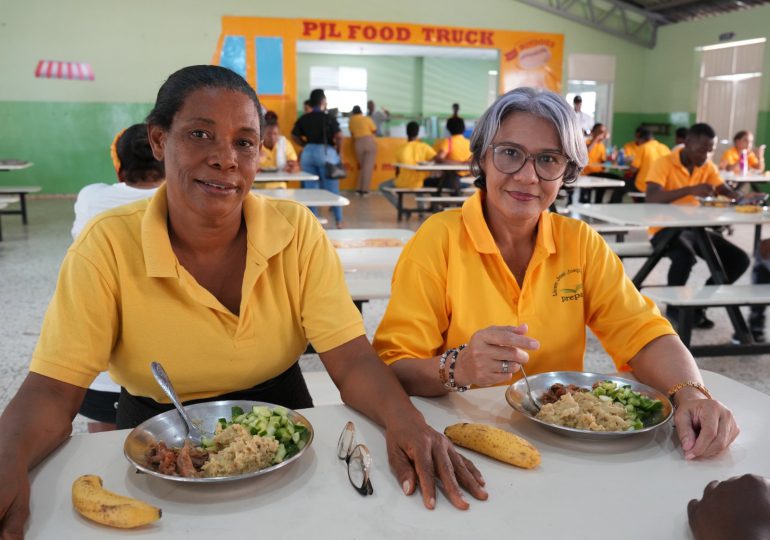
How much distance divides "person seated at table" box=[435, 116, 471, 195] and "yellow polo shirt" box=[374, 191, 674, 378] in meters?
7.35

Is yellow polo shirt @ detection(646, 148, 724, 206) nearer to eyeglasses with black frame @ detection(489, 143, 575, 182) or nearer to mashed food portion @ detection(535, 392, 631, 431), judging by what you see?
eyeglasses with black frame @ detection(489, 143, 575, 182)

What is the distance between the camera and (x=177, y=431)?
1.17m

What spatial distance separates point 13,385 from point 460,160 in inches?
268

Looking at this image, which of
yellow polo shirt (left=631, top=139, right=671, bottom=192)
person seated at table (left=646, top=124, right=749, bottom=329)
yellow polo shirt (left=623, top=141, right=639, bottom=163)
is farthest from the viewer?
yellow polo shirt (left=623, top=141, right=639, bottom=163)

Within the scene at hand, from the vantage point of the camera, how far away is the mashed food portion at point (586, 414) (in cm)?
118

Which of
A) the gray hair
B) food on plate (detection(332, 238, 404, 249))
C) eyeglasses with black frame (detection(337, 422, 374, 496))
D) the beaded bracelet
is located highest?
the gray hair

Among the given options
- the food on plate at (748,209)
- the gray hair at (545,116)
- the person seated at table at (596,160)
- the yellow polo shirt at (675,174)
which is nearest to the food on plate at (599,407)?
the gray hair at (545,116)

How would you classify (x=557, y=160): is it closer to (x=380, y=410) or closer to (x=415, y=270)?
(x=415, y=270)

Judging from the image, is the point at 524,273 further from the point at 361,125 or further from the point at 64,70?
the point at 64,70

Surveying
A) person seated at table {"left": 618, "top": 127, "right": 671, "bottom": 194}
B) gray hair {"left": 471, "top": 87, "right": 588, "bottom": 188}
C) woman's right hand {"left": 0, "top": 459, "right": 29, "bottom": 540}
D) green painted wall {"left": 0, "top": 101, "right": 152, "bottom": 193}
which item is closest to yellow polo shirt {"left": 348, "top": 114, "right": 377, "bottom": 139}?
green painted wall {"left": 0, "top": 101, "right": 152, "bottom": 193}

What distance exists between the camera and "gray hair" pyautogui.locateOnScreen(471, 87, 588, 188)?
160 centimetres

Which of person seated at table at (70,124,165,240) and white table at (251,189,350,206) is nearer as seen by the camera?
person seated at table at (70,124,165,240)

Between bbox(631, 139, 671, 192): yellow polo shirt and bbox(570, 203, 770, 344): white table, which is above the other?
bbox(631, 139, 671, 192): yellow polo shirt

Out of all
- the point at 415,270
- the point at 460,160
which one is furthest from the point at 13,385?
the point at 460,160
